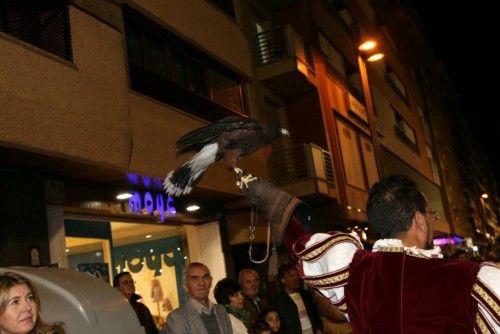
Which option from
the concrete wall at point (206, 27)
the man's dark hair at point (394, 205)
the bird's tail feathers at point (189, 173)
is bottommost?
the man's dark hair at point (394, 205)

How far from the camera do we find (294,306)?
7.46 meters

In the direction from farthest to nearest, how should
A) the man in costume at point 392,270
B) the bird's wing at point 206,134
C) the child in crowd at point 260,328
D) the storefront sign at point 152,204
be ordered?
Answer: the storefront sign at point 152,204 → the child in crowd at point 260,328 → the bird's wing at point 206,134 → the man in costume at point 392,270

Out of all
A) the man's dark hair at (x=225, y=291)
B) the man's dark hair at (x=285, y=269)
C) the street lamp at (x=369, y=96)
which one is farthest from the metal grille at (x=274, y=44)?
the man's dark hair at (x=225, y=291)

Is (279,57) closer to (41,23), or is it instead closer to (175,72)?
(175,72)

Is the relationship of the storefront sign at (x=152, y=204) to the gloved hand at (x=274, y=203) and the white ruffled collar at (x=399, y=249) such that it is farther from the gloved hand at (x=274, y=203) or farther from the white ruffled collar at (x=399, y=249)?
the white ruffled collar at (x=399, y=249)

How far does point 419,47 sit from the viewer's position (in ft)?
153

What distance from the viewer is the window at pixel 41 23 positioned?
25.6ft

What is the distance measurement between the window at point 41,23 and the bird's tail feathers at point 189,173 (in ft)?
19.8

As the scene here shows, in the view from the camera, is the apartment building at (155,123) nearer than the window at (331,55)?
Yes

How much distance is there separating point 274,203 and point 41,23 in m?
6.85

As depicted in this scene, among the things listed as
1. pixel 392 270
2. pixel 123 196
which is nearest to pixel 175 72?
pixel 123 196

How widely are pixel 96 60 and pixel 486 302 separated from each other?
24.5 ft

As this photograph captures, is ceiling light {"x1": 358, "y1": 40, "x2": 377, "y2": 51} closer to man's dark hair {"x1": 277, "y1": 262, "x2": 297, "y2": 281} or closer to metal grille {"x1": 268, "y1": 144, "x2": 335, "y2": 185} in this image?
metal grille {"x1": 268, "y1": 144, "x2": 335, "y2": 185}

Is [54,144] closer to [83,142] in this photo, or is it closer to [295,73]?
[83,142]
